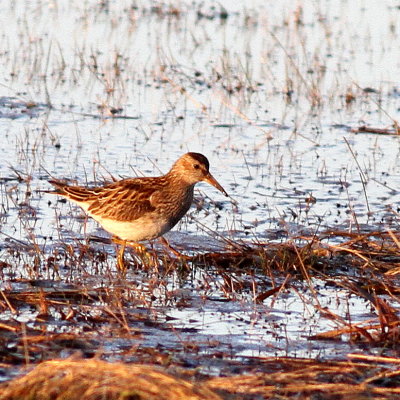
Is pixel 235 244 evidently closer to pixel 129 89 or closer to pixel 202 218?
pixel 202 218

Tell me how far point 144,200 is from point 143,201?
0.02 m

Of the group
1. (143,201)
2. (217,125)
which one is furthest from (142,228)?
(217,125)

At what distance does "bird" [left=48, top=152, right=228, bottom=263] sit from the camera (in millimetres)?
9539

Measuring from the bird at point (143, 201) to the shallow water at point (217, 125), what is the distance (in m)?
0.31

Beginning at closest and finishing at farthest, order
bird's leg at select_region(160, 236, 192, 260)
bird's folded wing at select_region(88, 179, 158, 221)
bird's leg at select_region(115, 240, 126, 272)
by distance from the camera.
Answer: bird's leg at select_region(115, 240, 126, 272) < bird's leg at select_region(160, 236, 192, 260) < bird's folded wing at select_region(88, 179, 158, 221)

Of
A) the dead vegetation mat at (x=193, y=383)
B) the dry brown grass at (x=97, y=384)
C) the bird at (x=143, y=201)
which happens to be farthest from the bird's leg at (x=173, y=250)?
the dry brown grass at (x=97, y=384)

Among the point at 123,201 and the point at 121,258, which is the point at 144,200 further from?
the point at 121,258

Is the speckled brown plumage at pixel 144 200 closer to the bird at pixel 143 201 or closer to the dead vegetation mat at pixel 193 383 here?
the bird at pixel 143 201

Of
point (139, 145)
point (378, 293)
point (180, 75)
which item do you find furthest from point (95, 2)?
point (378, 293)

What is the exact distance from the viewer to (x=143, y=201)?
9680 millimetres

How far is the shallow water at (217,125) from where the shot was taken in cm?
873

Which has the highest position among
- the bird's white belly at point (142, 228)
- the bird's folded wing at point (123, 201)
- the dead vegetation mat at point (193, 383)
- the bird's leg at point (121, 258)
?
the bird's folded wing at point (123, 201)

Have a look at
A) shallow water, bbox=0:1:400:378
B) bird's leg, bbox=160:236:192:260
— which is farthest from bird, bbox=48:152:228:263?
shallow water, bbox=0:1:400:378

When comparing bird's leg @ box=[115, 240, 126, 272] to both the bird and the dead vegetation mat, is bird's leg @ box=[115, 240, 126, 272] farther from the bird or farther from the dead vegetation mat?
the dead vegetation mat
